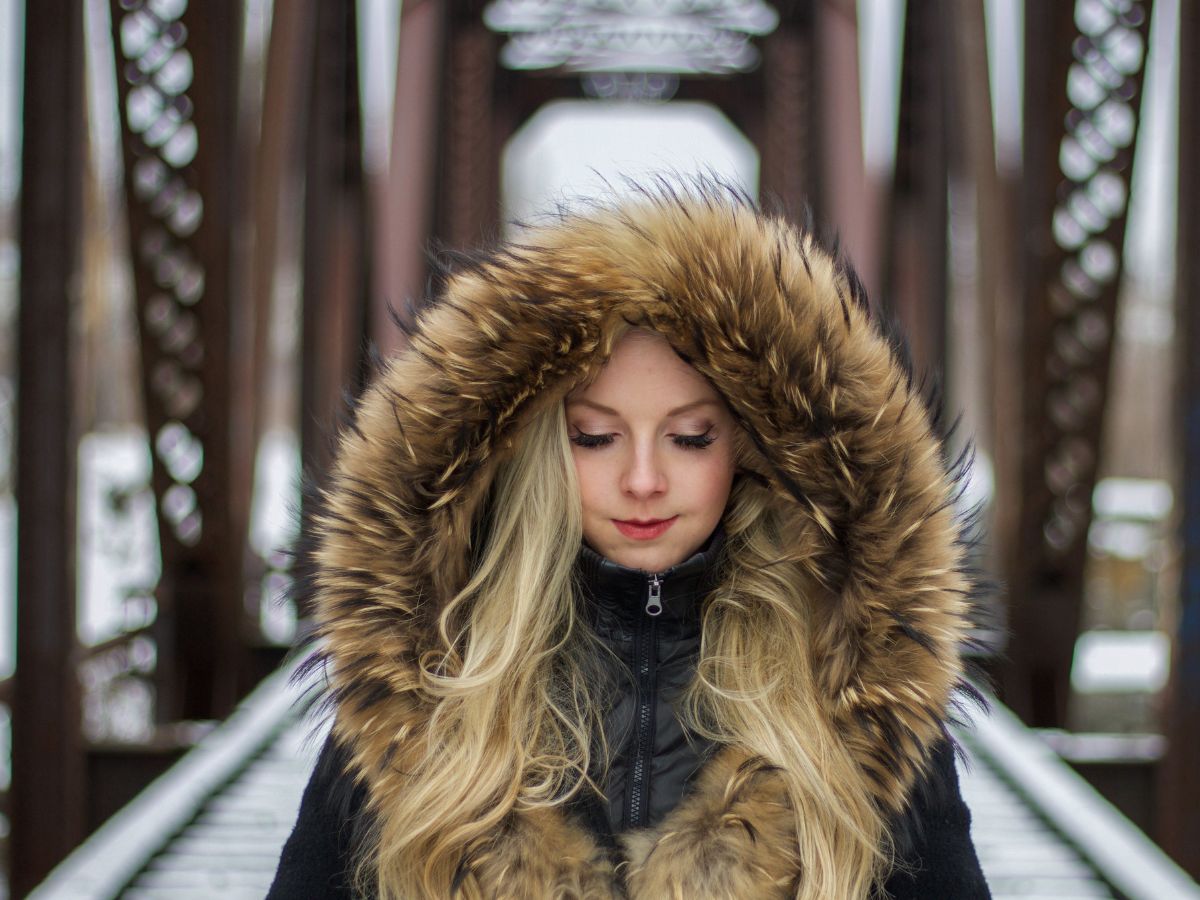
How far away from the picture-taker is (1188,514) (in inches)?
122

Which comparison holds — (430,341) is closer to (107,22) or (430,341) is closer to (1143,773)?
(107,22)

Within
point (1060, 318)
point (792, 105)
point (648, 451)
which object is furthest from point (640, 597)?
point (792, 105)

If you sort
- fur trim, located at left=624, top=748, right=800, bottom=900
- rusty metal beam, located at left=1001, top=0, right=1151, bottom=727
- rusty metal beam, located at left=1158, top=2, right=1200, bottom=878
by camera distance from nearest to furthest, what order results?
fur trim, located at left=624, top=748, right=800, bottom=900, rusty metal beam, located at left=1158, top=2, right=1200, bottom=878, rusty metal beam, located at left=1001, top=0, right=1151, bottom=727

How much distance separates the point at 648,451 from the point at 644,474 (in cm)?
4

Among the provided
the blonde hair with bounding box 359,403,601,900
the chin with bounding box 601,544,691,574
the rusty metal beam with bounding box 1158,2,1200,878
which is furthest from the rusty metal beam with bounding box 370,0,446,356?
the chin with bounding box 601,544,691,574

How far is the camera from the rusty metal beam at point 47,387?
3.14 metres

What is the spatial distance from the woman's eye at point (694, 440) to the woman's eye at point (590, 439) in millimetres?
107

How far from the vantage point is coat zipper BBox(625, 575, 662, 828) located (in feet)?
5.34

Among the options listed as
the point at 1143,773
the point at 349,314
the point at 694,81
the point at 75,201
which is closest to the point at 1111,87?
the point at 1143,773

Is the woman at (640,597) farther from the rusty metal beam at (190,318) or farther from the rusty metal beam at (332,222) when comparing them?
the rusty metal beam at (332,222)

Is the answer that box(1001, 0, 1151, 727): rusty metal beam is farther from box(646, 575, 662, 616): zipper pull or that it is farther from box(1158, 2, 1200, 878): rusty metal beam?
box(646, 575, 662, 616): zipper pull

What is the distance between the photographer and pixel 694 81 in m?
16.2

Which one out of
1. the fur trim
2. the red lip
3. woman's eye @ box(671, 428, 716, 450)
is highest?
woman's eye @ box(671, 428, 716, 450)

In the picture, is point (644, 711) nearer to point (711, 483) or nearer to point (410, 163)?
point (711, 483)
